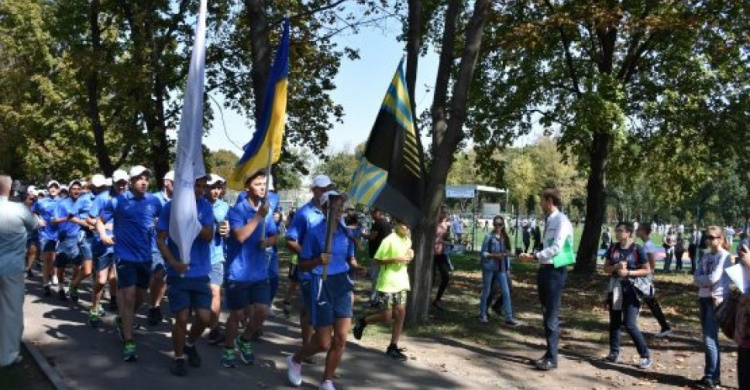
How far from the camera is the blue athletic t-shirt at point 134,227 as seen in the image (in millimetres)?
7574

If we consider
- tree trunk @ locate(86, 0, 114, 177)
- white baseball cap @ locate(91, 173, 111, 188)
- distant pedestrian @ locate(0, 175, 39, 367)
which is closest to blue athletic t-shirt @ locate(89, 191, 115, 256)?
white baseball cap @ locate(91, 173, 111, 188)

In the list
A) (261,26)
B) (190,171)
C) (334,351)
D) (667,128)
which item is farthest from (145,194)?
(667,128)

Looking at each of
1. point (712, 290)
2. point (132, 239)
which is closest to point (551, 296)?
point (712, 290)

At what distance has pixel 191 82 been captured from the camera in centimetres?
659

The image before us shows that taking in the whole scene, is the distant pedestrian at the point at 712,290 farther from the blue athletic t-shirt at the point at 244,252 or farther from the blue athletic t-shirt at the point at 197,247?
the blue athletic t-shirt at the point at 197,247

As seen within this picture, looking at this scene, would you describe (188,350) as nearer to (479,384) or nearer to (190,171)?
(190,171)

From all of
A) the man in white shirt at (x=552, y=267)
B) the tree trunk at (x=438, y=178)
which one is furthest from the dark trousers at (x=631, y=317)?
the tree trunk at (x=438, y=178)

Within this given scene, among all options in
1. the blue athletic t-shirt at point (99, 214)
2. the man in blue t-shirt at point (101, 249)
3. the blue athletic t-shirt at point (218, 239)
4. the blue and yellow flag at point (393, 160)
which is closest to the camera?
the blue athletic t-shirt at point (218, 239)

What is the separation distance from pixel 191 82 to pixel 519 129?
18.4 metres

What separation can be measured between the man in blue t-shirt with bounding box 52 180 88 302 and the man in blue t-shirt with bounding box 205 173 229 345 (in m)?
3.31

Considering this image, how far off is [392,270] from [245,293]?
77.9 inches

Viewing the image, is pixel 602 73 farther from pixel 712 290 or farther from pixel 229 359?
pixel 229 359

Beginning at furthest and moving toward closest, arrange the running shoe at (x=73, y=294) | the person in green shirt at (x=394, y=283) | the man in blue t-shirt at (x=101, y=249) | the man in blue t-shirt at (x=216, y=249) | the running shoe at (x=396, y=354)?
the running shoe at (x=73, y=294), the man in blue t-shirt at (x=101, y=249), the running shoe at (x=396, y=354), the person in green shirt at (x=394, y=283), the man in blue t-shirt at (x=216, y=249)

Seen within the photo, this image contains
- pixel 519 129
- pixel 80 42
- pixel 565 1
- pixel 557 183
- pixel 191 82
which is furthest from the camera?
pixel 557 183
